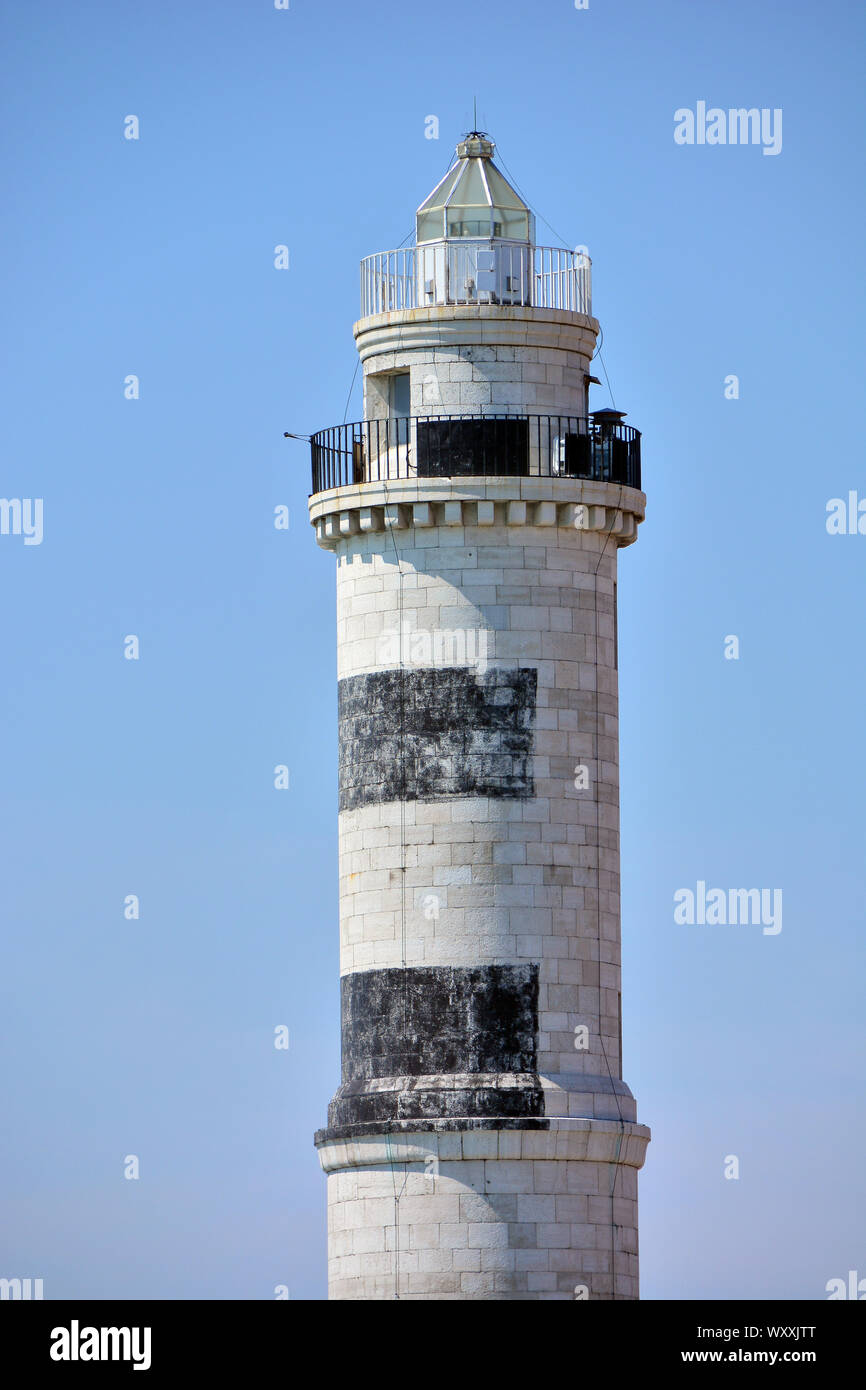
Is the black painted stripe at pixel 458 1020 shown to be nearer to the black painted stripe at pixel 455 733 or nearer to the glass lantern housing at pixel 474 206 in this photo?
the black painted stripe at pixel 455 733

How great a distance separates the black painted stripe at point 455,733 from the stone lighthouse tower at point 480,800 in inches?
1.5

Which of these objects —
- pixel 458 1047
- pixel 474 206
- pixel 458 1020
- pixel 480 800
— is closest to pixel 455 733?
pixel 480 800

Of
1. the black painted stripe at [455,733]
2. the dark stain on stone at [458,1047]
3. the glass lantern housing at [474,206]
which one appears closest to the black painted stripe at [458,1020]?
the dark stain on stone at [458,1047]

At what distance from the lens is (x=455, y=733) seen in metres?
72.9

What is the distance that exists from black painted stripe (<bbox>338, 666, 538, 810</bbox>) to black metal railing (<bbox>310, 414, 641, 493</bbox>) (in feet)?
11.5

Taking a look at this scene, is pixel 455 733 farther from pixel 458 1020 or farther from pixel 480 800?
pixel 458 1020

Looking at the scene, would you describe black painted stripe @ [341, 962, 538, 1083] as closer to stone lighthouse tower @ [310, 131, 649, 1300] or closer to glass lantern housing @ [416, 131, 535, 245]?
stone lighthouse tower @ [310, 131, 649, 1300]

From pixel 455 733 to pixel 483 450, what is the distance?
4.91 m

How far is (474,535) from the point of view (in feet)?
241

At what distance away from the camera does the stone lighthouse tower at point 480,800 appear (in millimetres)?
72000
